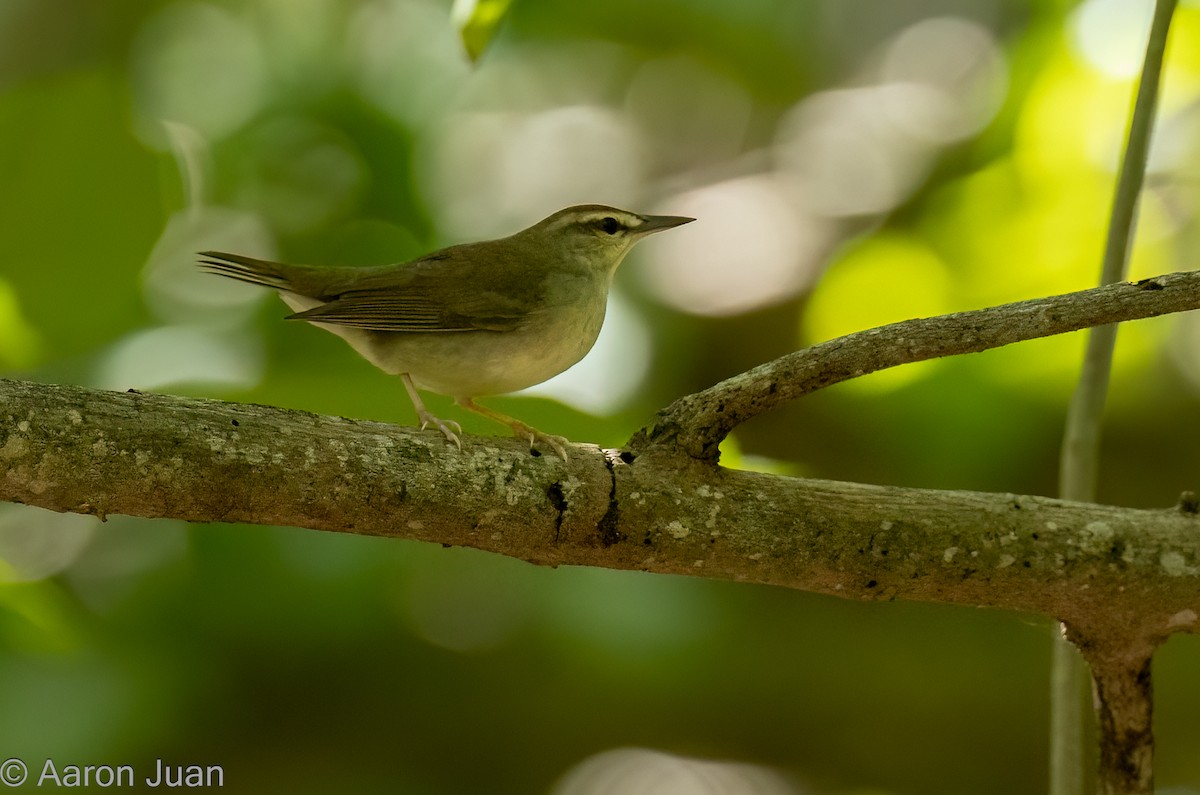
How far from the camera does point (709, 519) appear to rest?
7.17 ft

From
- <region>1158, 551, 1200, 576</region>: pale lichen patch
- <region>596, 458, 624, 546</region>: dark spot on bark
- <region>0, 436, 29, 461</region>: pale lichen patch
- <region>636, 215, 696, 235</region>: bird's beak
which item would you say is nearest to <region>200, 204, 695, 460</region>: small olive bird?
<region>636, 215, 696, 235</region>: bird's beak

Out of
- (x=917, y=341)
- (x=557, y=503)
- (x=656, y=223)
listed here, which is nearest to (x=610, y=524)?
(x=557, y=503)

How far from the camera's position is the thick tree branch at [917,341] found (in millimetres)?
1941

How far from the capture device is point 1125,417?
4086mm

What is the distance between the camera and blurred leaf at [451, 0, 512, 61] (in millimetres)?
2168

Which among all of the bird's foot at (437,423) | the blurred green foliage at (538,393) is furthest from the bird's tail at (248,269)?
the bird's foot at (437,423)

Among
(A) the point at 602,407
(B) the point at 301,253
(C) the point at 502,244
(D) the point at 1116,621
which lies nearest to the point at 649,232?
(C) the point at 502,244

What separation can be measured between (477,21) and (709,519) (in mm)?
1128

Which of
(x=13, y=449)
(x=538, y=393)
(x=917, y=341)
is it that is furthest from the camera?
(x=538, y=393)

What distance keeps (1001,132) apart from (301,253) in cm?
273

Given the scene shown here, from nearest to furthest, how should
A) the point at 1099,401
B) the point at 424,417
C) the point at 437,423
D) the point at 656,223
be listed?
the point at 1099,401 < the point at 437,423 < the point at 424,417 < the point at 656,223

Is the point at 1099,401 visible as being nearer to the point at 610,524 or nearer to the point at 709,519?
the point at 709,519

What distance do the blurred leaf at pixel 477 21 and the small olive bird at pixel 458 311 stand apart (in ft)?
3.44

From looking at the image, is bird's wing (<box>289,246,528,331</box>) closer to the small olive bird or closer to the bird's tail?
the small olive bird
